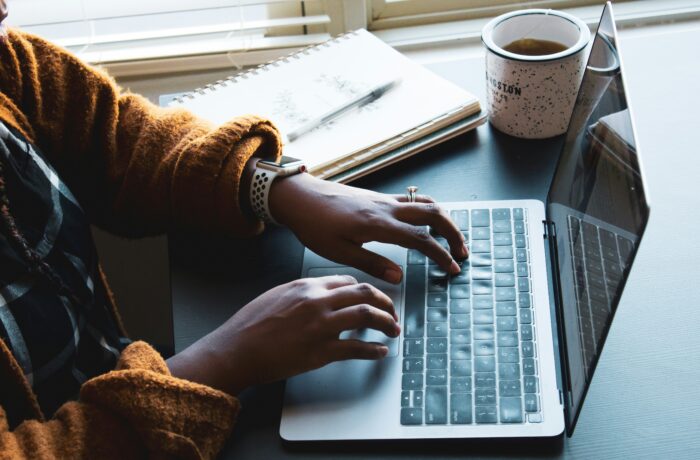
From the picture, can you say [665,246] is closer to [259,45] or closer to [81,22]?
[259,45]

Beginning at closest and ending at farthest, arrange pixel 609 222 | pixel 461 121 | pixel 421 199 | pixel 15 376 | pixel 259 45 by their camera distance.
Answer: pixel 609 222 < pixel 15 376 < pixel 421 199 < pixel 461 121 < pixel 259 45

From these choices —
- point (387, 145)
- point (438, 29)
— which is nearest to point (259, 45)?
point (438, 29)

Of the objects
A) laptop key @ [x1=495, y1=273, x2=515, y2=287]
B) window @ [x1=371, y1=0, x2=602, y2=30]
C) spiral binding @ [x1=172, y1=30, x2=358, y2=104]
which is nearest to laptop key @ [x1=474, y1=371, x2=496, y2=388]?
laptop key @ [x1=495, y1=273, x2=515, y2=287]

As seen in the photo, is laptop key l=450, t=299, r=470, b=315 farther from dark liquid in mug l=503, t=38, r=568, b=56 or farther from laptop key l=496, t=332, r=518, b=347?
dark liquid in mug l=503, t=38, r=568, b=56

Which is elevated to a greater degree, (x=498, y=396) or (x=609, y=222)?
(x=609, y=222)

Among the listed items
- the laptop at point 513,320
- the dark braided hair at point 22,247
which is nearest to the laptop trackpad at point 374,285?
the laptop at point 513,320

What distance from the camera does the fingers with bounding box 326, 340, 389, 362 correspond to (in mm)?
722

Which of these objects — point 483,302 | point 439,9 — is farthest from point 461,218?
point 439,9

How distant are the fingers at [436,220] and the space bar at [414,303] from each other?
37mm

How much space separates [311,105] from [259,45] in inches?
13.0

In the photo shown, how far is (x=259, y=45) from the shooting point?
1.30 meters

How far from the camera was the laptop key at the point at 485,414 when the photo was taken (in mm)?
672

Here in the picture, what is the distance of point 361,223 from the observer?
835 mm

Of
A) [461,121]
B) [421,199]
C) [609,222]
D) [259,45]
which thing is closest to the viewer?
[609,222]
